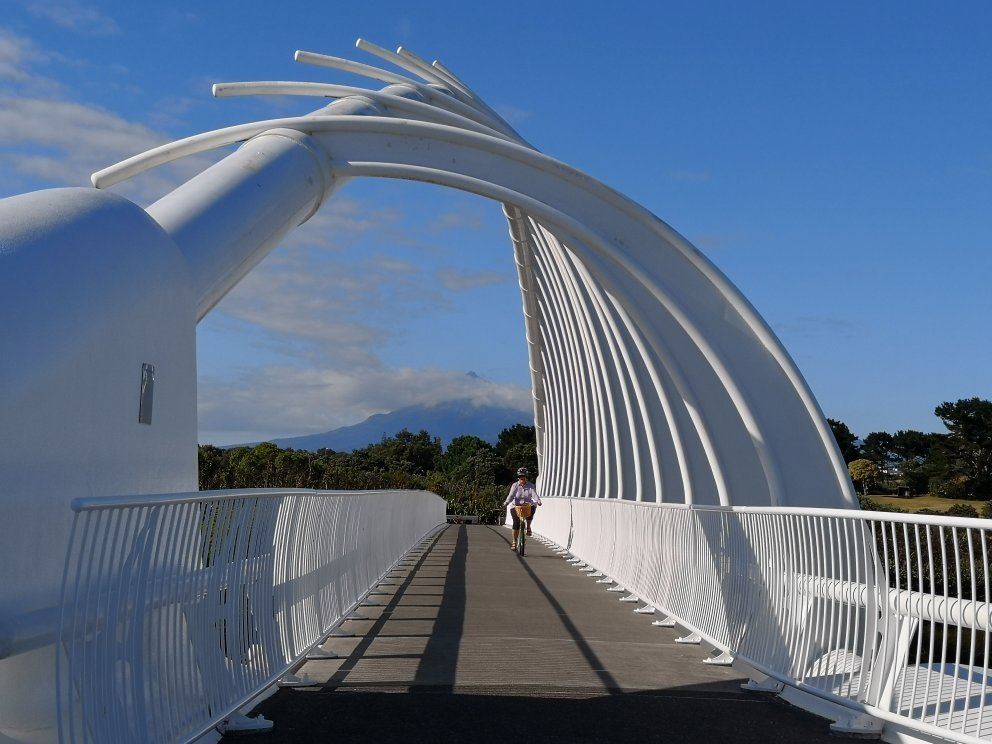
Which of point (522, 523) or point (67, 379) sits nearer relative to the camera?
point (67, 379)

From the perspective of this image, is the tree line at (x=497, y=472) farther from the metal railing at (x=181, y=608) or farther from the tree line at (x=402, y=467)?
the metal railing at (x=181, y=608)

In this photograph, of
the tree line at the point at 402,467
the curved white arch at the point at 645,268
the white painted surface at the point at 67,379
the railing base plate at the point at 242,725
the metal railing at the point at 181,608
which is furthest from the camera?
the tree line at the point at 402,467

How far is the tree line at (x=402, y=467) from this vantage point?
51.3m

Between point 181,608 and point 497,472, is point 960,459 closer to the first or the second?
point 497,472

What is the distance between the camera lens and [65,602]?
16.3ft

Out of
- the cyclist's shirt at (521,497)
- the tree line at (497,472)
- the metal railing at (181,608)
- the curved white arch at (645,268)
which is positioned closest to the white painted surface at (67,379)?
the metal railing at (181,608)

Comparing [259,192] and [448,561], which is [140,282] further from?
[448,561]

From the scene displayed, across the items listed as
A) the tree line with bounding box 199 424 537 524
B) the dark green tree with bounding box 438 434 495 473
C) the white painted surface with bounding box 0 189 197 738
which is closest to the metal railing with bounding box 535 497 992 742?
the white painted surface with bounding box 0 189 197 738

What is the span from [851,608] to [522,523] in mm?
15918

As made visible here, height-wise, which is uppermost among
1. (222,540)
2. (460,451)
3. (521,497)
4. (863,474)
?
(460,451)

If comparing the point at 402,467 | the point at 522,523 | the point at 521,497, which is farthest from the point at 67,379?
the point at 402,467

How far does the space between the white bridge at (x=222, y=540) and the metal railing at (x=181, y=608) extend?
19 millimetres

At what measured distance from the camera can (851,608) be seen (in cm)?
804

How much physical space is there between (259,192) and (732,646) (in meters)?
7.75
